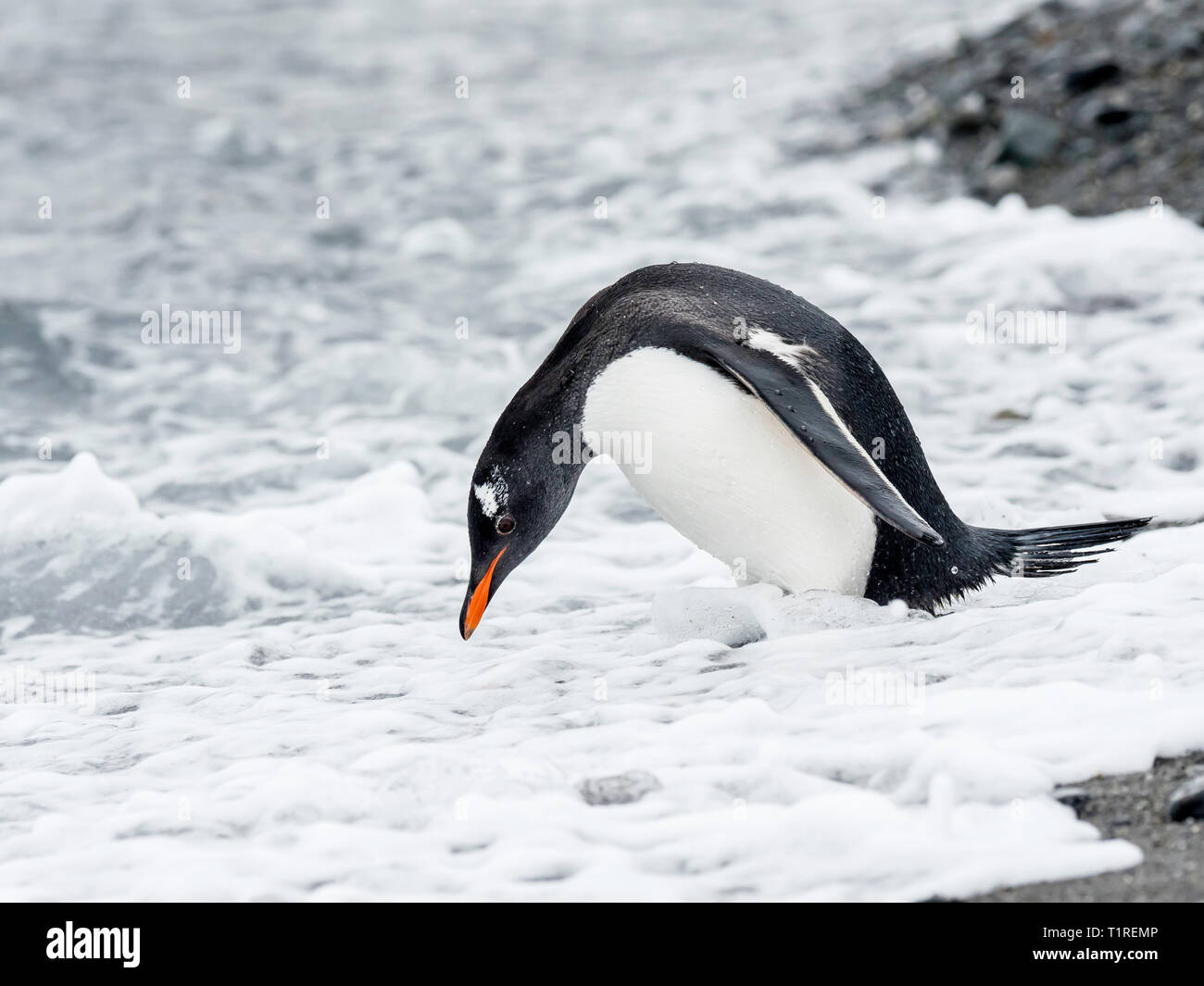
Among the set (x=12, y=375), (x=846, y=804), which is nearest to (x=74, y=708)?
(x=846, y=804)

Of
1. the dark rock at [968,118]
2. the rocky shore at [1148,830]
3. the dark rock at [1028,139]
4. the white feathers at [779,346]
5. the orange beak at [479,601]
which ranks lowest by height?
the rocky shore at [1148,830]

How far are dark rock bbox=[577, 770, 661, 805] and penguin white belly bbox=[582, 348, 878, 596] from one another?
2.94 ft

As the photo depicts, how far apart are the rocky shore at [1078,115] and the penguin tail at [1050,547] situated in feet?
12.3

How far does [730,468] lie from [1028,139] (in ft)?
17.8

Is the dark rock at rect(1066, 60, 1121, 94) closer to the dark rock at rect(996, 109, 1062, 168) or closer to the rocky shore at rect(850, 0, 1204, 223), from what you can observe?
the rocky shore at rect(850, 0, 1204, 223)

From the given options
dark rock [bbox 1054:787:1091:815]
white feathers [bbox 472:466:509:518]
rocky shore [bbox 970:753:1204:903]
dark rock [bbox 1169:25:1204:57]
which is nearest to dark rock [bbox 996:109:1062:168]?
dark rock [bbox 1169:25:1204:57]

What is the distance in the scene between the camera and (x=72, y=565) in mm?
4957

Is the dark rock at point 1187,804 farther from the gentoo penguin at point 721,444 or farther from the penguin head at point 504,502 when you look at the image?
the penguin head at point 504,502

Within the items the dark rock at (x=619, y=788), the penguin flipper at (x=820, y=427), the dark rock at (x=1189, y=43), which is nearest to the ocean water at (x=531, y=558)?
the dark rock at (x=619, y=788)

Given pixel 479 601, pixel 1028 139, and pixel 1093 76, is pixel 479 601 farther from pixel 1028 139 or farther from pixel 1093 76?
pixel 1093 76

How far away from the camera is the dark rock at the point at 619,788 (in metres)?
2.98

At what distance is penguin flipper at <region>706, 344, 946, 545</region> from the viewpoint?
129 inches

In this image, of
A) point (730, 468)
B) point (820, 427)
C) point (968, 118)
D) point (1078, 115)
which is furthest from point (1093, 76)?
point (820, 427)

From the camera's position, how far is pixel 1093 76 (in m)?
8.55
